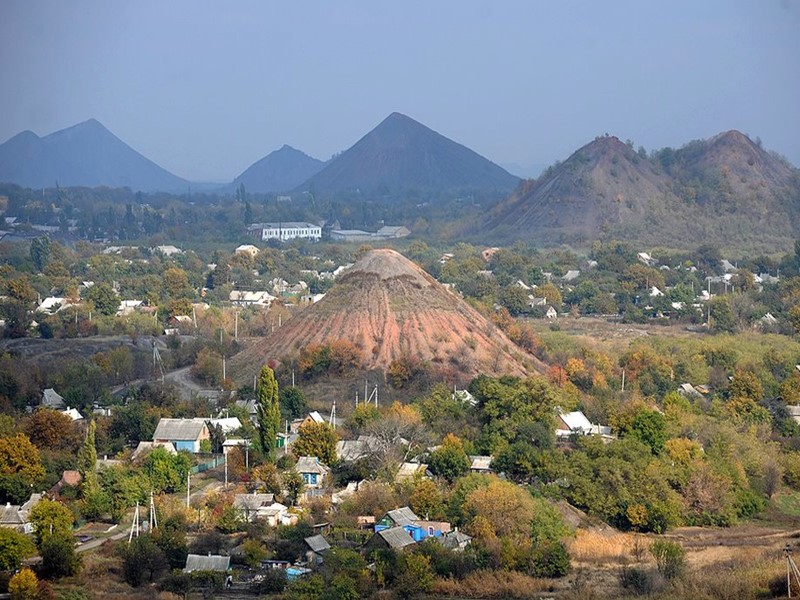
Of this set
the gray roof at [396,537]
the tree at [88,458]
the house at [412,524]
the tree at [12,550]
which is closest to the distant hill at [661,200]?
the tree at [88,458]

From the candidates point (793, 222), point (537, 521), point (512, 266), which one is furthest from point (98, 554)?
point (793, 222)

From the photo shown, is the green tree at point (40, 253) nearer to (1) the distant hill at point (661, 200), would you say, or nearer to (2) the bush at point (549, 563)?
(1) the distant hill at point (661, 200)

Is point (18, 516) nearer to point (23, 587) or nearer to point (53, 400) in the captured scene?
point (23, 587)

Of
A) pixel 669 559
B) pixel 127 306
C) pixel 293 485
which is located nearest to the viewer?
pixel 669 559

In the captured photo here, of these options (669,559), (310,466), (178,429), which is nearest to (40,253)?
(178,429)

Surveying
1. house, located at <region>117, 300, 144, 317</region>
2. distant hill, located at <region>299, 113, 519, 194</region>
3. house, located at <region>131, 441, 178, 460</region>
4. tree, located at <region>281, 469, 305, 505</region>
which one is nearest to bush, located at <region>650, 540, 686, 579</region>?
tree, located at <region>281, 469, 305, 505</region>

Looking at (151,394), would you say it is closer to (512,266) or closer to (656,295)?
(656,295)

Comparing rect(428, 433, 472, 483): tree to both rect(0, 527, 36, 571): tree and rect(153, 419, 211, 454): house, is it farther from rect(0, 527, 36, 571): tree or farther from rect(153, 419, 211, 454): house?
rect(0, 527, 36, 571): tree
